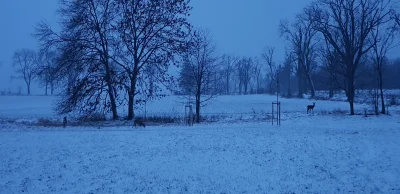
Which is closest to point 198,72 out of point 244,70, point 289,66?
point 289,66

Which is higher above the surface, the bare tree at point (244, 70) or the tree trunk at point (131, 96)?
the bare tree at point (244, 70)

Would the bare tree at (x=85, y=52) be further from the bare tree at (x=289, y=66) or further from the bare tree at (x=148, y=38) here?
the bare tree at (x=289, y=66)

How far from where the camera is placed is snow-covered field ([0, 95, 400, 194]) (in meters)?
10.3

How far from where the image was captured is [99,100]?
2608cm

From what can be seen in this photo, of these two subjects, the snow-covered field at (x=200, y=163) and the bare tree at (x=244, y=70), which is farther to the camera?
the bare tree at (x=244, y=70)

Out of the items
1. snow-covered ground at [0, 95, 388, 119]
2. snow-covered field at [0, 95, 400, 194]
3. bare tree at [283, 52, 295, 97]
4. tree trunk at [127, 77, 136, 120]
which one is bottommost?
snow-covered field at [0, 95, 400, 194]

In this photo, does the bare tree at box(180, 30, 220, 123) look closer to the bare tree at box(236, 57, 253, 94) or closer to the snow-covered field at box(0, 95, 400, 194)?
the snow-covered field at box(0, 95, 400, 194)

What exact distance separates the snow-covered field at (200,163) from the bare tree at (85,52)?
31.0 ft

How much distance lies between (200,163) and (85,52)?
17.4 meters

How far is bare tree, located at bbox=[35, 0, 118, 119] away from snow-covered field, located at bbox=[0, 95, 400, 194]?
31.0 ft

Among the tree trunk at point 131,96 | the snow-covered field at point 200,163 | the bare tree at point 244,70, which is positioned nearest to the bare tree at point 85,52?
the tree trunk at point 131,96

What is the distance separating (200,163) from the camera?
12180 millimetres

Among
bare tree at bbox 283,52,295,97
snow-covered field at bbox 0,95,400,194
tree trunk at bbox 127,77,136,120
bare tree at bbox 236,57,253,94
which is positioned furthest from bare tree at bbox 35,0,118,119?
bare tree at bbox 236,57,253,94

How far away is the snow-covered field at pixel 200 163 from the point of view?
33.8ft
